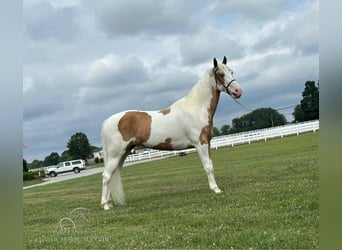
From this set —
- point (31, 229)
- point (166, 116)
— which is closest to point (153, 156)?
point (166, 116)

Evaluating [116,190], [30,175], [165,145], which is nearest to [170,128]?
[165,145]

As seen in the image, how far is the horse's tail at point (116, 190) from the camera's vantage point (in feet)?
24.6

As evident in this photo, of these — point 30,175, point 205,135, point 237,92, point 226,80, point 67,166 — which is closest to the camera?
point 30,175

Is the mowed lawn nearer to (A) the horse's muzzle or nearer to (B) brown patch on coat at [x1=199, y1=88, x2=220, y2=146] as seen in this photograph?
(B) brown patch on coat at [x1=199, y1=88, x2=220, y2=146]

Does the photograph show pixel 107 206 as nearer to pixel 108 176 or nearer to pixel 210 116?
pixel 108 176

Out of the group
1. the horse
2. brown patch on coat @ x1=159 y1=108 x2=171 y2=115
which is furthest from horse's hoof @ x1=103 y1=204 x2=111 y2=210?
brown patch on coat @ x1=159 y1=108 x2=171 y2=115

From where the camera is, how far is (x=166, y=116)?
25.2 ft

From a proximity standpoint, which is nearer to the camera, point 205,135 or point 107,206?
point 107,206

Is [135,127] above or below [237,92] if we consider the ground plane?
below

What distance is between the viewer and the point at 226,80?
7387mm

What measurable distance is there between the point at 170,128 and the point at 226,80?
146 centimetres

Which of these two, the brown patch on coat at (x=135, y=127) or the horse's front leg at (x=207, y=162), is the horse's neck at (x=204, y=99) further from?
the brown patch on coat at (x=135, y=127)

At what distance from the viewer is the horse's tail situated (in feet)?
24.6

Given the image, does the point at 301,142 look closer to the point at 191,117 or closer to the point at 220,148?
the point at 220,148
